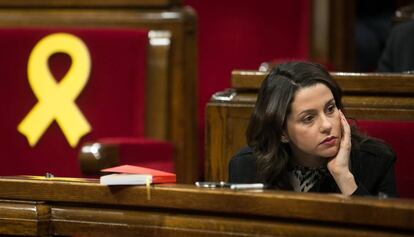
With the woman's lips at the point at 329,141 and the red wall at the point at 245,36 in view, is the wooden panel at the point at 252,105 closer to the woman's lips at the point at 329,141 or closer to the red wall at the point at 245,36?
the woman's lips at the point at 329,141

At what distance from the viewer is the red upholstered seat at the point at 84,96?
150 cm

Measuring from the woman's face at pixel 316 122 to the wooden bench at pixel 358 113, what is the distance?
0.39 ft

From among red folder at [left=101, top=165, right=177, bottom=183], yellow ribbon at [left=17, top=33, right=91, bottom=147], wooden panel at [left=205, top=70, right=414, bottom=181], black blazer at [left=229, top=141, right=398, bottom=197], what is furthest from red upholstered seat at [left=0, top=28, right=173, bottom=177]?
red folder at [left=101, top=165, right=177, bottom=183]

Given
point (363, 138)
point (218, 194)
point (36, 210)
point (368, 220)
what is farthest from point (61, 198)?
point (363, 138)

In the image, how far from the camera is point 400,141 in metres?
1.11

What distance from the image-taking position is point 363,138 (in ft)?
3.53

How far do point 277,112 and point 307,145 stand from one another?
5 cm

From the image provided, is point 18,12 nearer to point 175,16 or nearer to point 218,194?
point 175,16

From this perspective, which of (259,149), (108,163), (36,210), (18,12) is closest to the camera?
(36,210)

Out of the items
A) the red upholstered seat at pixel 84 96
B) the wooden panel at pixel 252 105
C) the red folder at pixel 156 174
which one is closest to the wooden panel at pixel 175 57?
the red upholstered seat at pixel 84 96

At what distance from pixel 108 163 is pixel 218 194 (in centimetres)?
60

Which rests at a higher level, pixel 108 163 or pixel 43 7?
pixel 43 7

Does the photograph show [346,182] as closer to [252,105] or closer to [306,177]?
[306,177]

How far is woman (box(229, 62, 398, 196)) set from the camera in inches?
40.0
